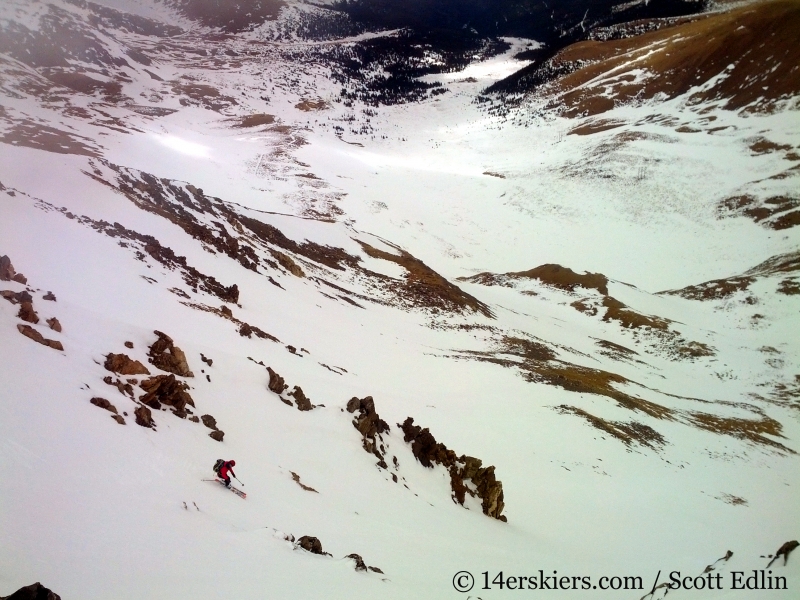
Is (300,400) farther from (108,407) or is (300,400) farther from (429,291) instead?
(429,291)

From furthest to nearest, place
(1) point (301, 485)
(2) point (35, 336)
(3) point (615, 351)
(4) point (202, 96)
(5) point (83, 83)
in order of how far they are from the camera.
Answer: (4) point (202, 96) → (5) point (83, 83) → (3) point (615, 351) → (1) point (301, 485) → (2) point (35, 336)

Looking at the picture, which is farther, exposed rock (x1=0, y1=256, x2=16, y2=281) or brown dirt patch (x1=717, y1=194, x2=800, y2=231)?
brown dirt patch (x1=717, y1=194, x2=800, y2=231)

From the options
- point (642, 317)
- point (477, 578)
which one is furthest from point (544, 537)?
point (642, 317)

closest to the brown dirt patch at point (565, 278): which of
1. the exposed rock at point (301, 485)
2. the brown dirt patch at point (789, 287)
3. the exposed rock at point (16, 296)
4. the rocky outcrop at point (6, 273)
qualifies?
the brown dirt patch at point (789, 287)

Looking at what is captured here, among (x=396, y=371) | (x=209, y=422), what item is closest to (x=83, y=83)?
(x=396, y=371)

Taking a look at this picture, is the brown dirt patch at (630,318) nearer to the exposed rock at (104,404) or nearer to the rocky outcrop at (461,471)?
the rocky outcrop at (461,471)

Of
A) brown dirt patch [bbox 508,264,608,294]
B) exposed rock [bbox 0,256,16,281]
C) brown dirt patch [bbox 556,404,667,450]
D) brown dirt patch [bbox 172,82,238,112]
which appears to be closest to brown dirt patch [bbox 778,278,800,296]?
brown dirt patch [bbox 508,264,608,294]

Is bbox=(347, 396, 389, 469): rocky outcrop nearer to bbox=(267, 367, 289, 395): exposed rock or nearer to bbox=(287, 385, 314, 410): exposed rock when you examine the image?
bbox=(287, 385, 314, 410): exposed rock

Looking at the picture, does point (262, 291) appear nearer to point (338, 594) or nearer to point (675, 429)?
point (338, 594)
